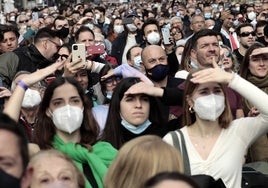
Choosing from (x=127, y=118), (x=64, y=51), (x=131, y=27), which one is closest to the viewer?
(x=127, y=118)

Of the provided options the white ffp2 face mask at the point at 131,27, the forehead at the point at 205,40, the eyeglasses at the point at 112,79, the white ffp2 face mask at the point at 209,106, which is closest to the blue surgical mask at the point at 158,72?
the eyeglasses at the point at 112,79

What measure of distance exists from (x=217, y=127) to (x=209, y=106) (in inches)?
7.5

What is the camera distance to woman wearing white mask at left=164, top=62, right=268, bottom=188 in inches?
174

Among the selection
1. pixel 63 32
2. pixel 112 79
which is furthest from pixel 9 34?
pixel 112 79

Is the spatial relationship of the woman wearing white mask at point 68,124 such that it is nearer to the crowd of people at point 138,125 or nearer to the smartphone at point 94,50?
the crowd of people at point 138,125

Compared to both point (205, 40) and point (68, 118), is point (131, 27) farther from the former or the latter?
point (68, 118)

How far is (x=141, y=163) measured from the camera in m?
3.42

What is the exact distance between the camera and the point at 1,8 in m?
40.1

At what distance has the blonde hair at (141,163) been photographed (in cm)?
339

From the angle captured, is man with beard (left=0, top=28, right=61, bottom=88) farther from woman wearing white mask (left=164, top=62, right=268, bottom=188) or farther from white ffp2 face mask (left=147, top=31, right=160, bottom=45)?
woman wearing white mask (left=164, top=62, right=268, bottom=188)

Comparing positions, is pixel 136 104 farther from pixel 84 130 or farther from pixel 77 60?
pixel 77 60

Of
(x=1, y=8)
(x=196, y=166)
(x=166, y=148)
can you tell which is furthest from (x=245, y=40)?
Result: (x=1, y=8)

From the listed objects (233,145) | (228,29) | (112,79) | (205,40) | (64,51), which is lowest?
(228,29)

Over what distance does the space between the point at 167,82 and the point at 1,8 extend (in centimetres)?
3510
